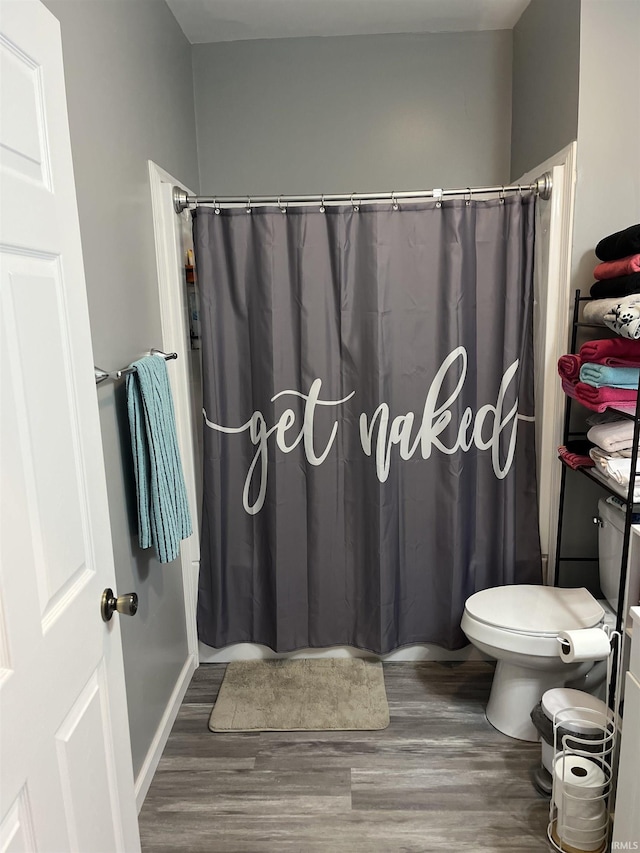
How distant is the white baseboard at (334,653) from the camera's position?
251 centimetres

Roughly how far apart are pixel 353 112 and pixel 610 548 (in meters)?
2.00

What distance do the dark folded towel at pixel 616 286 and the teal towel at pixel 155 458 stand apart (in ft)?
4.60

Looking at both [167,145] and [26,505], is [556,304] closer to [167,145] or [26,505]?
[167,145]

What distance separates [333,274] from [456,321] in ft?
1.58

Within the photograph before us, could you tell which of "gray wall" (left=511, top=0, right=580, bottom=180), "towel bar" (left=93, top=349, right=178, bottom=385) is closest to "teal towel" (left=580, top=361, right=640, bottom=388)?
"gray wall" (left=511, top=0, right=580, bottom=180)

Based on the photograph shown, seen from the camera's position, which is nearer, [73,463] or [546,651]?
[73,463]

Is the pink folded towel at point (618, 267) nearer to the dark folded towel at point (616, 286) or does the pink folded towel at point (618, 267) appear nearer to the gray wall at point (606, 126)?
the dark folded towel at point (616, 286)

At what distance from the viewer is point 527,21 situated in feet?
7.66

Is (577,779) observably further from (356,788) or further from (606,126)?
(606,126)

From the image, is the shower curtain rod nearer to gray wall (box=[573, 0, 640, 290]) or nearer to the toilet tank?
gray wall (box=[573, 0, 640, 290])

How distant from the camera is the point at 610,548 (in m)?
1.91

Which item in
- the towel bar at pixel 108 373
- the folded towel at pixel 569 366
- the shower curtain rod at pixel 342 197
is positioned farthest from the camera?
the shower curtain rod at pixel 342 197

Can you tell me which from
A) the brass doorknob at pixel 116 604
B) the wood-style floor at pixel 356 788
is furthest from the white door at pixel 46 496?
the wood-style floor at pixel 356 788

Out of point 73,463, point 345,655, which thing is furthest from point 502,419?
point 73,463
